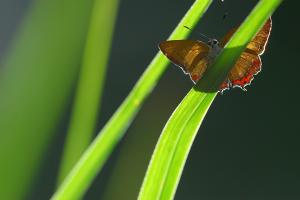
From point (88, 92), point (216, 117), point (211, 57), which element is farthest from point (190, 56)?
point (216, 117)

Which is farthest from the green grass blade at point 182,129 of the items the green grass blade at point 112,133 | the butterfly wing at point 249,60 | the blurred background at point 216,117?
the blurred background at point 216,117

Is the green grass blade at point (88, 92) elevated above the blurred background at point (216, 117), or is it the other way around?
the green grass blade at point (88, 92)

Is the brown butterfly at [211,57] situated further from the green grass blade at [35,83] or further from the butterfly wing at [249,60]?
the green grass blade at [35,83]

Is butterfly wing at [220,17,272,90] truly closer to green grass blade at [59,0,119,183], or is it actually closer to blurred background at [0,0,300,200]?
green grass blade at [59,0,119,183]

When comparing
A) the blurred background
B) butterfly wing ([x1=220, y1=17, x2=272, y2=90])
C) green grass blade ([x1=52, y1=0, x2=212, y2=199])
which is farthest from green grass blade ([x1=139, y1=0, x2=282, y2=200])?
the blurred background

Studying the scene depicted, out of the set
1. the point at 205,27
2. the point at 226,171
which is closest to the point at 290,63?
the point at 205,27

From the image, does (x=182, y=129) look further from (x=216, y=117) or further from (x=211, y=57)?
(x=216, y=117)
